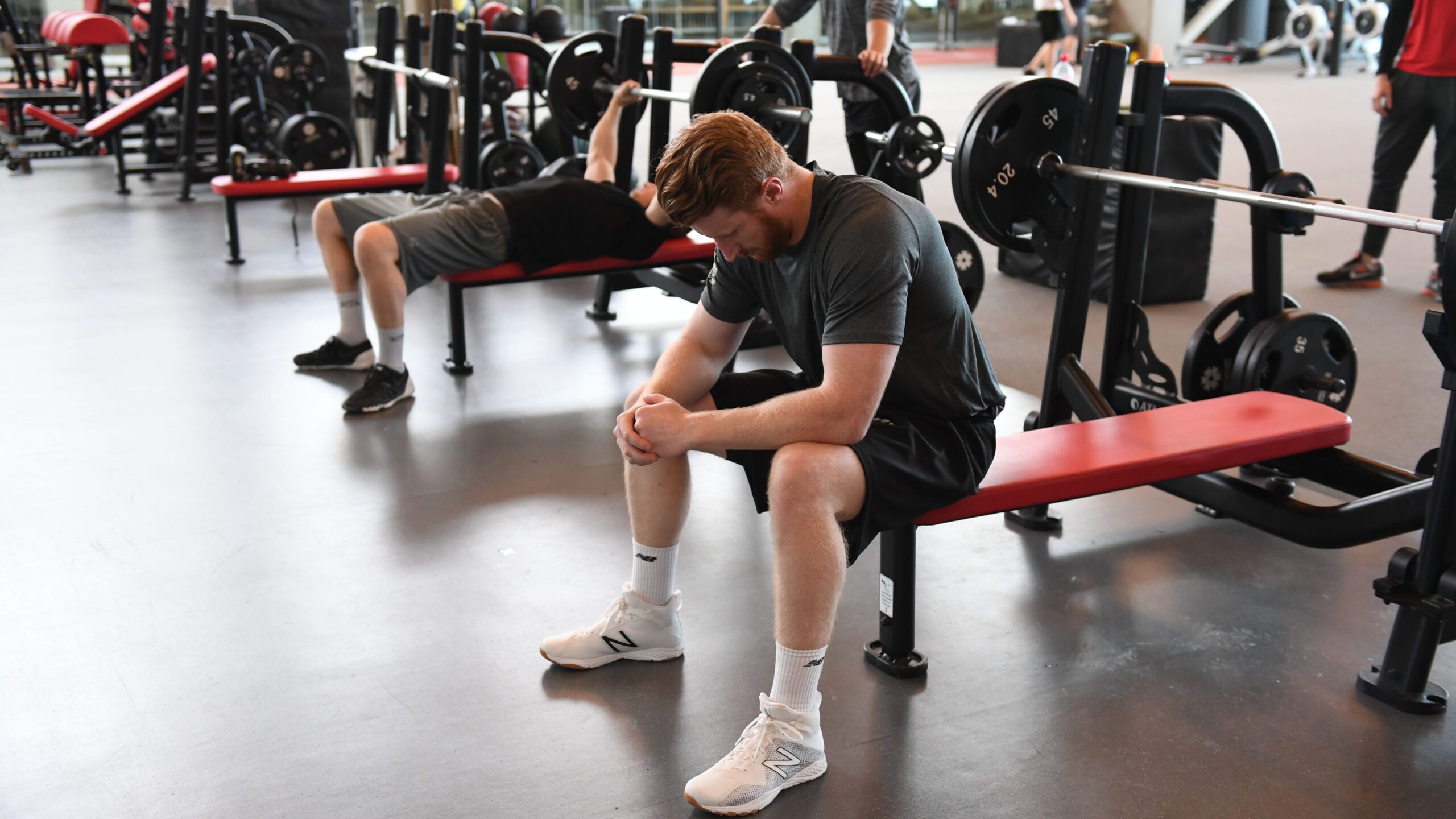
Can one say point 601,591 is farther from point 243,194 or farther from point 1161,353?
point 243,194

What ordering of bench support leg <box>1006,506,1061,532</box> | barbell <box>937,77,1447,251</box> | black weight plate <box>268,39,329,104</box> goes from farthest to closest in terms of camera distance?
black weight plate <box>268,39,329,104</box> → bench support leg <box>1006,506,1061,532</box> → barbell <box>937,77,1447,251</box>

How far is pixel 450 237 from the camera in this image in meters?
3.33

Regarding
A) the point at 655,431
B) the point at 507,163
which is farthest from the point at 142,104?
the point at 655,431

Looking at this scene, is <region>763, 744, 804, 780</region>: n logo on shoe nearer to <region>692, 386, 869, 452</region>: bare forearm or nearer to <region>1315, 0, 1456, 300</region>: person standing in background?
<region>692, 386, 869, 452</region>: bare forearm

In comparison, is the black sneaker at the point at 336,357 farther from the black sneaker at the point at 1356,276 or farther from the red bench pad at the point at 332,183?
the black sneaker at the point at 1356,276

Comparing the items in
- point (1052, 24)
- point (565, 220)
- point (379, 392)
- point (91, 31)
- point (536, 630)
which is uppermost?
point (1052, 24)

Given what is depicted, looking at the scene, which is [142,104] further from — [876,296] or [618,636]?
[876,296]

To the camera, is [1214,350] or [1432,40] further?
[1432,40]

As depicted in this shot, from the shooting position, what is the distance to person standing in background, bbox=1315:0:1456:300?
156 inches

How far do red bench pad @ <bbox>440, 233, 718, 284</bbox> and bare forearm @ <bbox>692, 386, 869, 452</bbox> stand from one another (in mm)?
1676

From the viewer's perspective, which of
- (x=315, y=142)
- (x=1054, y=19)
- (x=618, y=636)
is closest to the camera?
(x=618, y=636)

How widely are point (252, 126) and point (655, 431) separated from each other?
5974mm

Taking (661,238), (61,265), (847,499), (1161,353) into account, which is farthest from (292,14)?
(847,499)

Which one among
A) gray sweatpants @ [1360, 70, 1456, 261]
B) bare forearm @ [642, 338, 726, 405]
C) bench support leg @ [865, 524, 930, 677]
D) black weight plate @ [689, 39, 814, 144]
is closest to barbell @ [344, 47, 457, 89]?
black weight plate @ [689, 39, 814, 144]
